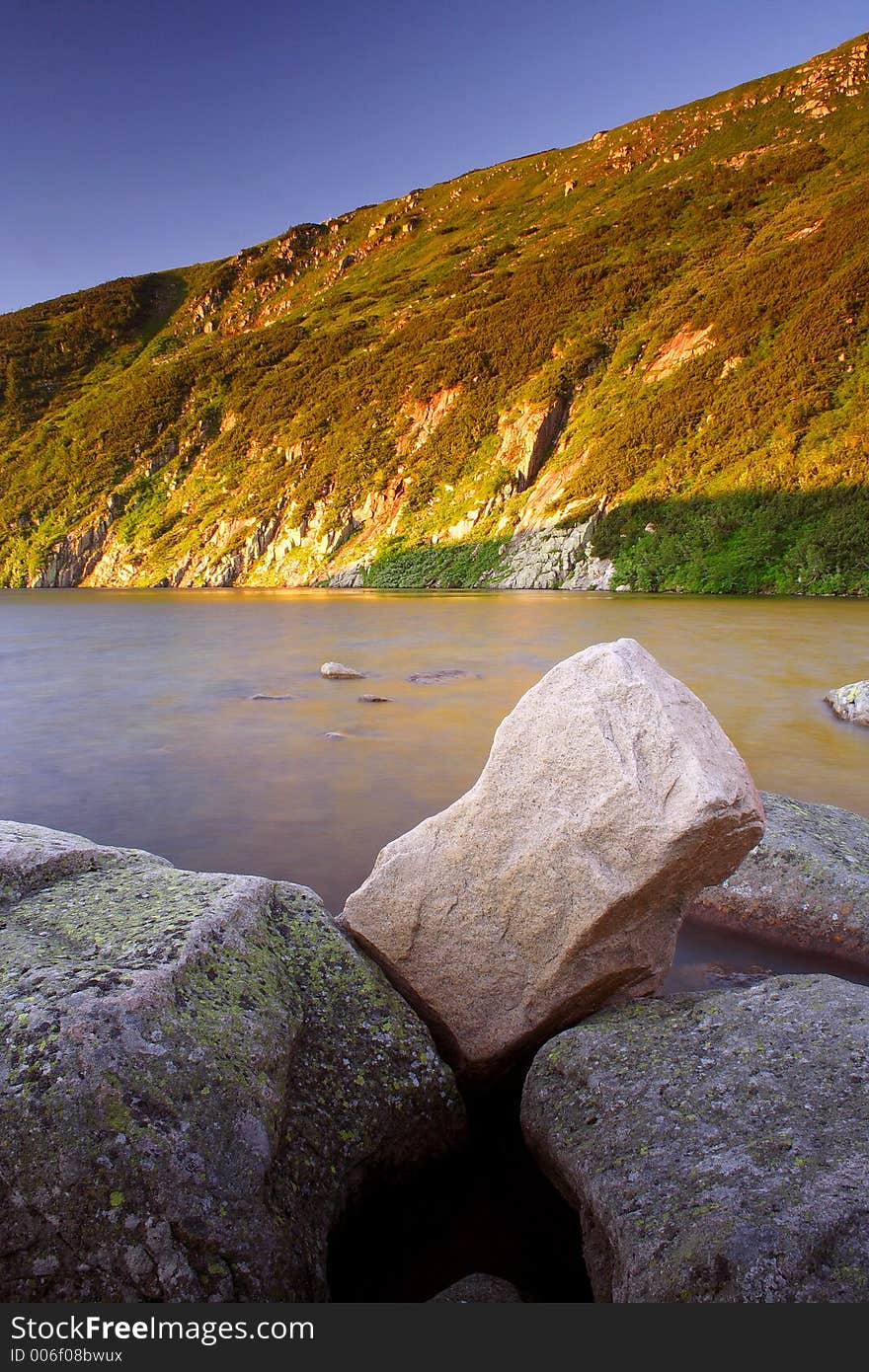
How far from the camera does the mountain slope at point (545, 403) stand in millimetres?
43812

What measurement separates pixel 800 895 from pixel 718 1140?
9.97 ft

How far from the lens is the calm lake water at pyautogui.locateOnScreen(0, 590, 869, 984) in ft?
24.3

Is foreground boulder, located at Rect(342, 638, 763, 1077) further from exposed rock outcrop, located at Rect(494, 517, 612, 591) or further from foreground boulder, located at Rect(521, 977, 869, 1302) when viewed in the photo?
exposed rock outcrop, located at Rect(494, 517, 612, 591)

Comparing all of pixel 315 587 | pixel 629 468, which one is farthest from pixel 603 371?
pixel 315 587

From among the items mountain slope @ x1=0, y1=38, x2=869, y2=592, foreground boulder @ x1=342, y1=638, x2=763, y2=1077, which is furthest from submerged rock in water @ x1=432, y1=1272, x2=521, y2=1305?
mountain slope @ x1=0, y1=38, x2=869, y2=592

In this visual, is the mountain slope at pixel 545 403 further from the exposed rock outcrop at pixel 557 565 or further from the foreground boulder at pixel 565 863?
the foreground boulder at pixel 565 863

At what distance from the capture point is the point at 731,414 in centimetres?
4738

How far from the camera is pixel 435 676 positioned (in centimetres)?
1616

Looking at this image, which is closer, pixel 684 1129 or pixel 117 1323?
pixel 117 1323

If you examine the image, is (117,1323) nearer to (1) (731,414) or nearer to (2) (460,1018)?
(2) (460,1018)

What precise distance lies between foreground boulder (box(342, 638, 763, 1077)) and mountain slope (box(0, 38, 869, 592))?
125ft

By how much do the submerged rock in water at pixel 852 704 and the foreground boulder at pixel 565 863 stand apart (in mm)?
8734

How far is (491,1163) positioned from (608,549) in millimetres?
45500

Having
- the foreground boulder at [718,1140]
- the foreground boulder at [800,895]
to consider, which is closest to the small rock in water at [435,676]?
the foreground boulder at [800,895]
